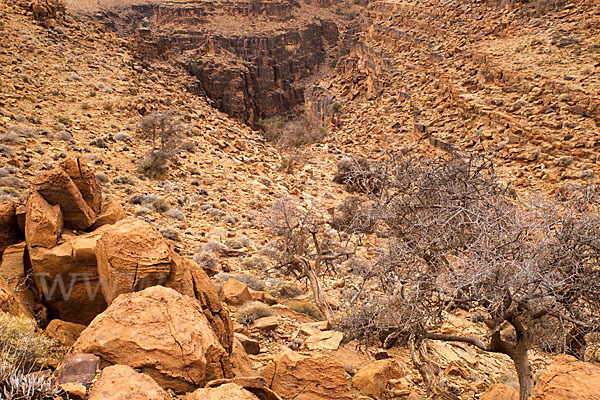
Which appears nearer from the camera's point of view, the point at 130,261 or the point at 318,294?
the point at 130,261

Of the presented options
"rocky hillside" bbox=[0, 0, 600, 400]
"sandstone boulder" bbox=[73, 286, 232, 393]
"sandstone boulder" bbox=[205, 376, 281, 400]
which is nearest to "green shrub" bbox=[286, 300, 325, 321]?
"rocky hillside" bbox=[0, 0, 600, 400]

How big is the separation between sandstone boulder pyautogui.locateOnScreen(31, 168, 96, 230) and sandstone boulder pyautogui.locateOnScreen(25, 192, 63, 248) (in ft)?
0.46

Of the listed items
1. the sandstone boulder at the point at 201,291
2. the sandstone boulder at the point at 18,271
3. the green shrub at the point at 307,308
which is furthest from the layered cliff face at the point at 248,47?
the sandstone boulder at the point at 201,291

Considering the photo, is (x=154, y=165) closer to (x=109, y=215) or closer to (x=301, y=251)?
(x=301, y=251)

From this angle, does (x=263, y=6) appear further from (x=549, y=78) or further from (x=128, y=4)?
(x=549, y=78)

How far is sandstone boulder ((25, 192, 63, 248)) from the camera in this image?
457 centimetres

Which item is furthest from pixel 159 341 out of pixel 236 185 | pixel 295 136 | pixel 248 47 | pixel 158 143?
pixel 248 47

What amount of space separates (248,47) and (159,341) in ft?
189

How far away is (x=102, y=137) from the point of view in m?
12.8

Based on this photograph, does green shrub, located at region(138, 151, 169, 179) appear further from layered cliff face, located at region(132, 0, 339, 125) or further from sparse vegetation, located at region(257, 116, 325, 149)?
layered cliff face, located at region(132, 0, 339, 125)

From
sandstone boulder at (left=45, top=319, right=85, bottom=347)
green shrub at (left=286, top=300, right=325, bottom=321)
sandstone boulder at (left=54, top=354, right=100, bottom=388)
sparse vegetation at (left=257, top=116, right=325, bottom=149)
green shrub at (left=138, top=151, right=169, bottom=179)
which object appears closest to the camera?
sandstone boulder at (left=54, top=354, right=100, bottom=388)

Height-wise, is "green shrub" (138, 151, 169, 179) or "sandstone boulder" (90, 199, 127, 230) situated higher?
"sandstone boulder" (90, 199, 127, 230)

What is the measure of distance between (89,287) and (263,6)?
62.9 m

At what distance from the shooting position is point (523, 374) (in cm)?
423
